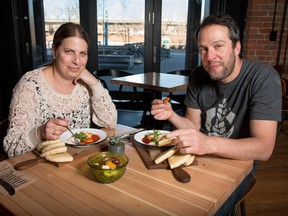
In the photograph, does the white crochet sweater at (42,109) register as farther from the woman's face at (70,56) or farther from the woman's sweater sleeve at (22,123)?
the woman's face at (70,56)

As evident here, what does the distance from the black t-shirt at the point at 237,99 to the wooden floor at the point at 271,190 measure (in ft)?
2.96

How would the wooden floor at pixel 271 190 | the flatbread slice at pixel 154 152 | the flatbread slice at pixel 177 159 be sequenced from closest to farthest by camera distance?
the flatbread slice at pixel 177 159 < the flatbread slice at pixel 154 152 < the wooden floor at pixel 271 190

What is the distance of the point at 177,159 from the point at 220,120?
21.7 inches

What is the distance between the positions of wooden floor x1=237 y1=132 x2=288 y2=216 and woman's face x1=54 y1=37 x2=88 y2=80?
1565 mm

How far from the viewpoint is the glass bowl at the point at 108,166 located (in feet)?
3.06

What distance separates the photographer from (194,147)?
1.04m

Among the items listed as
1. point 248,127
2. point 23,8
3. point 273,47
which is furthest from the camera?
point 273,47

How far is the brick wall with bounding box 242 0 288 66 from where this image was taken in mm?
Answer: 3945

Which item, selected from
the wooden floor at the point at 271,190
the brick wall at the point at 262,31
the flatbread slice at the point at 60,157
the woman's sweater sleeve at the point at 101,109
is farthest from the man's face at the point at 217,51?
the brick wall at the point at 262,31

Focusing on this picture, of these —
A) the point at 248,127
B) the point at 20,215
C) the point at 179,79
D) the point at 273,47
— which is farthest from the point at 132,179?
the point at 273,47

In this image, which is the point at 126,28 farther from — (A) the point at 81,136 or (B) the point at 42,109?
(A) the point at 81,136

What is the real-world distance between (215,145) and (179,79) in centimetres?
222

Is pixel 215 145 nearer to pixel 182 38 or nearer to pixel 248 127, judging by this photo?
pixel 248 127

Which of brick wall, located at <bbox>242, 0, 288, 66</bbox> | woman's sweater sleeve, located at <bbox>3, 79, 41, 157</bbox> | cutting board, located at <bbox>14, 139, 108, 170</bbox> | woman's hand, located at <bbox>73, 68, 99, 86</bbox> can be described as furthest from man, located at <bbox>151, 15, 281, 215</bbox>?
brick wall, located at <bbox>242, 0, 288, 66</bbox>
